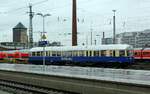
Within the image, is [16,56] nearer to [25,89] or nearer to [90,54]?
[90,54]

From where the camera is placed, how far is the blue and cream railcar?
1666 inches

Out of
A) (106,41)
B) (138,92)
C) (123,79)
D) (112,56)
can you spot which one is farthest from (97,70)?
(106,41)

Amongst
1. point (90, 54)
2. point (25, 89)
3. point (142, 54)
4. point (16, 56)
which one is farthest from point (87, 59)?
point (16, 56)

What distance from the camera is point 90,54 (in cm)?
4478

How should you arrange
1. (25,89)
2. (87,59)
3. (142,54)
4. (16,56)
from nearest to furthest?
(25,89), (87,59), (142,54), (16,56)

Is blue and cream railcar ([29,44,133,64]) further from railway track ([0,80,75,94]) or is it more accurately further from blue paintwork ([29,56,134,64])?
railway track ([0,80,75,94])

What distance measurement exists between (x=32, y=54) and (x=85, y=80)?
3161 centimetres

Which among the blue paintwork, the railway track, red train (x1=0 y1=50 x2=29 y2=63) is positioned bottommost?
the railway track

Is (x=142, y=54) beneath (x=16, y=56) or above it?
above

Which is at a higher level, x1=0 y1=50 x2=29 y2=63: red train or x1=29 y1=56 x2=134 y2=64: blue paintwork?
x1=29 y1=56 x2=134 y2=64: blue paintwork

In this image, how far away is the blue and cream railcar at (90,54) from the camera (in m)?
42.3

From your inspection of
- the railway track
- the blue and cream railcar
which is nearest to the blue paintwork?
the blue and cream railcar

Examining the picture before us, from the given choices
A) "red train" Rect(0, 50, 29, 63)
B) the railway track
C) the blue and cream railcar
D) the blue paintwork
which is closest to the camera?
the railway track

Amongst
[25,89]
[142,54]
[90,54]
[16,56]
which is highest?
[90,54]
